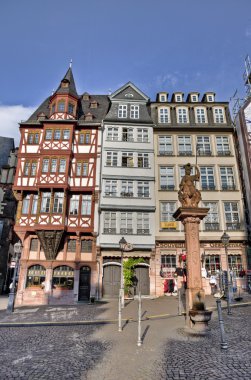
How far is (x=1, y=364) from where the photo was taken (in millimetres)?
6422

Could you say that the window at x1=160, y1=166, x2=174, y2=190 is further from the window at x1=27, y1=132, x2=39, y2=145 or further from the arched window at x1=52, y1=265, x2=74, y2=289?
the window at x1=27, y1=132, x2=39, y2=145

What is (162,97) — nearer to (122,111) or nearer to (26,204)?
(122,111)

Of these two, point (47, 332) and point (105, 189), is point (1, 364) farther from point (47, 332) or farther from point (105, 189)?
point (105, 189)

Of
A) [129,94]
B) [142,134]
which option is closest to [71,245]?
[142,134]

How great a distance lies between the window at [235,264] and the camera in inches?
939

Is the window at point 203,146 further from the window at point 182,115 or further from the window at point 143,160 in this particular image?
the window at point 143,160

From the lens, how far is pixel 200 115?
2914cm

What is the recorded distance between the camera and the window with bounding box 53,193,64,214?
24.0m

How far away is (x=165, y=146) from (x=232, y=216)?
957 cm

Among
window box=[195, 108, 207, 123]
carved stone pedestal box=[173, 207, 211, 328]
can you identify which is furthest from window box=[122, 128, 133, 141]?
carved stone pedestal box=[173, 207, 211, 328]

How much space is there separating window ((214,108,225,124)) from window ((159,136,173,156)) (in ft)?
18.8

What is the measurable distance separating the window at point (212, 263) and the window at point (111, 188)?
1036 centimetres

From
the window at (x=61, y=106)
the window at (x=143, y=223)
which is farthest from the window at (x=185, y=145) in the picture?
the window at (x=61, y=106)

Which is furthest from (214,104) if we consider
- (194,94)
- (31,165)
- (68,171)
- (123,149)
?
(31,165)
